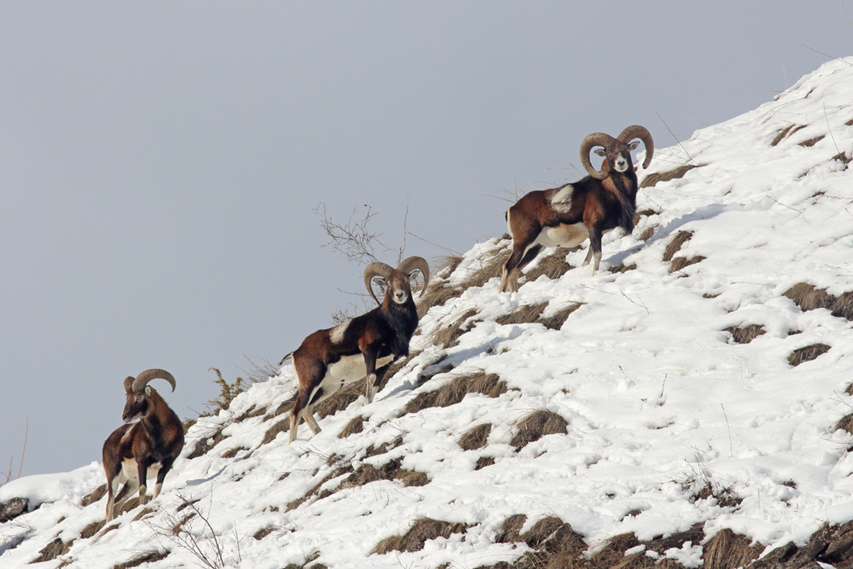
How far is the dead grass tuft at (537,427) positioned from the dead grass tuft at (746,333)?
6.82ft

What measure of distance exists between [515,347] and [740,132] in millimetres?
8049

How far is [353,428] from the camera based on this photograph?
27.8 feet

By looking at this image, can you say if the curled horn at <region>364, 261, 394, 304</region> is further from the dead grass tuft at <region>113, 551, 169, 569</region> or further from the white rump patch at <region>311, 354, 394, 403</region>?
the dead grass tuft at <region>113, 551, 169, 569</region>

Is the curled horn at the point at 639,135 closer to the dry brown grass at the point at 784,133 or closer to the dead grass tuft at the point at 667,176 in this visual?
the dead grass tuft at the point at 667,176

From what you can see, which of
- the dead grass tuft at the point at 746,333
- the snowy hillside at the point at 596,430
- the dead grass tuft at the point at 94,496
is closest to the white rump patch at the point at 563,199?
the snowy hillside at the point at 596,430

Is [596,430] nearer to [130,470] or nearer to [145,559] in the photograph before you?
[145,559]

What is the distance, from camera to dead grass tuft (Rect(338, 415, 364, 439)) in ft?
27.7

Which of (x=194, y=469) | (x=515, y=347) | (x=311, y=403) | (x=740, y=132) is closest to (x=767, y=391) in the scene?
(x=515, y=347)

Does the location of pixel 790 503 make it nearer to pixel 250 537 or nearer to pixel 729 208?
pixel 250 537

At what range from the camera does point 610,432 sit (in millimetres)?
6074

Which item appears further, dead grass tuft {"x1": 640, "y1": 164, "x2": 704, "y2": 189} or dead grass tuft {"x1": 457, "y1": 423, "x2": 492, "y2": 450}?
dead grass tuft {"x1": 640, "y1": 164, "x2": 704, "y2": 189}

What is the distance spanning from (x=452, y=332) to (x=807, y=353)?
470cm

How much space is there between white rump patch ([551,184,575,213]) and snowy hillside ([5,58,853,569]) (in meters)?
0.98

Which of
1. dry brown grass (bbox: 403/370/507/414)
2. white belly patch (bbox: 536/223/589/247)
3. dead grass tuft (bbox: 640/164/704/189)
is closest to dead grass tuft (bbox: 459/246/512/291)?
white belly patch (bbox: 536/223/589/247)
